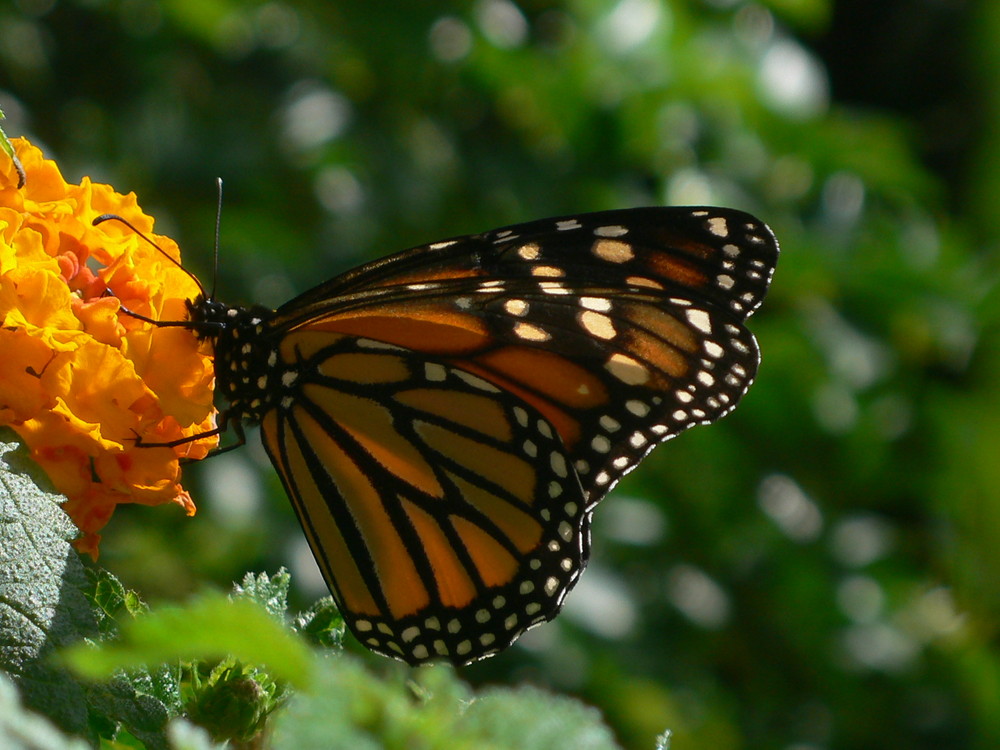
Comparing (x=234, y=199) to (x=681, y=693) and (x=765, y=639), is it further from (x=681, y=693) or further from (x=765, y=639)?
(x=765, y=639)

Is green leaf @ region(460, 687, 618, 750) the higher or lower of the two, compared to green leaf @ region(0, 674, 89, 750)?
higher

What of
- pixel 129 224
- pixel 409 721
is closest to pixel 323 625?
pixel 129 224

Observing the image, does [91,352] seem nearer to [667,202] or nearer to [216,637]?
[216,637]

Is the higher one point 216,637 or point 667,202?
point 667,202

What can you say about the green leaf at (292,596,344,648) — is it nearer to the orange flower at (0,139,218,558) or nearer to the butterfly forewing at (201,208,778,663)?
the orange flower at (0,139,218,558)

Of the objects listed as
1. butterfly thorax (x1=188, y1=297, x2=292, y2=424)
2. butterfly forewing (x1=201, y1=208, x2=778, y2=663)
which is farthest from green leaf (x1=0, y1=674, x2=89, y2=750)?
butterfly forewing (x1=201, y1=208, x2=778, y2=663)

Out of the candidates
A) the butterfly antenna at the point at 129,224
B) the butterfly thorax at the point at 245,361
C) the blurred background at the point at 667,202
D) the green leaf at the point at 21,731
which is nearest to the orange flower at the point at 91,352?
the butterfly antenna at the point at 129,224
